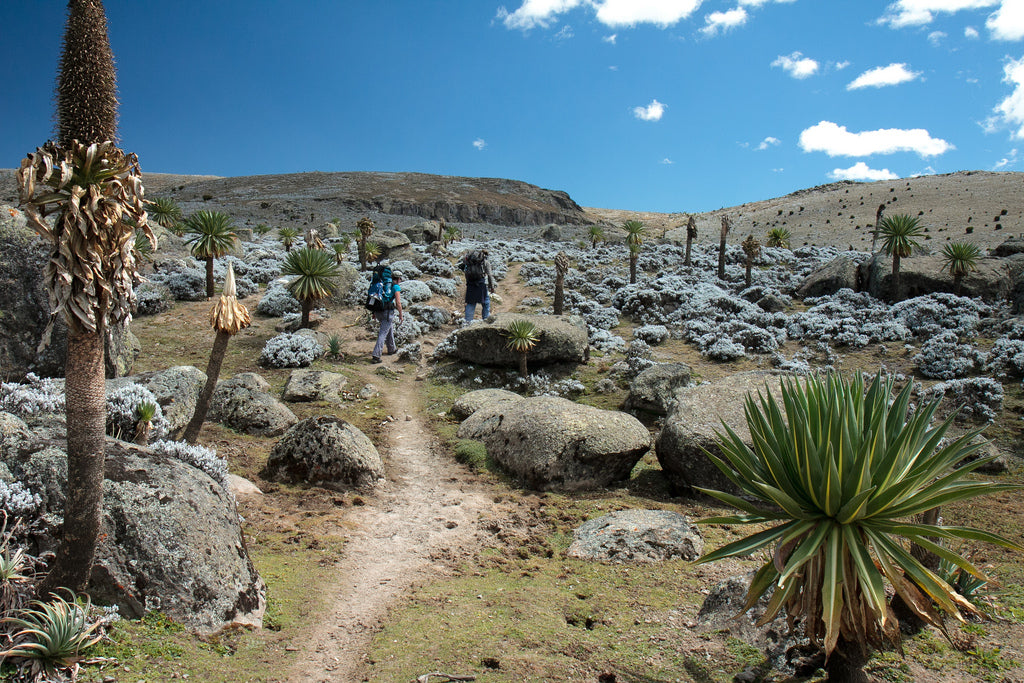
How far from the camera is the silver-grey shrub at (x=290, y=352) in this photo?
15567 millimetres

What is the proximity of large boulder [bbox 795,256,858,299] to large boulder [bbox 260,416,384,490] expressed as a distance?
25.1m

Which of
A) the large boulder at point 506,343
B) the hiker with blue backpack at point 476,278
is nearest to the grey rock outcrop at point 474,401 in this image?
the large boulder at point 506,343

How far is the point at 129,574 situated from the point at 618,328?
66.8 feet

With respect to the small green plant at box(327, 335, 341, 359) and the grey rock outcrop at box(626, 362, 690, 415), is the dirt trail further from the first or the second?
the small green plant at box(327, 335, 341, 359)

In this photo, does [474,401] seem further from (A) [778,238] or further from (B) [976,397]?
(A) [778,238]

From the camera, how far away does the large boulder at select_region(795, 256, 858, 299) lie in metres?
26.7

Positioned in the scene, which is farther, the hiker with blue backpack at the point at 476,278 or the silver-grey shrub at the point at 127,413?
the hiker with blue backpack at the point at 476,278

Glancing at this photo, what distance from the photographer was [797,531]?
3645 mm

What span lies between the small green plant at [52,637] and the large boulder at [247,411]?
6.71m

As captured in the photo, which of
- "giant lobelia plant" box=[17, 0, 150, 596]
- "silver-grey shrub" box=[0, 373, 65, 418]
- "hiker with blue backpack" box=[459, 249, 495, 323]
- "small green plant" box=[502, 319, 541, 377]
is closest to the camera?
"giant lobelia plant" box=[17, 0, 150, 596]

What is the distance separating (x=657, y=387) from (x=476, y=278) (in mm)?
7326

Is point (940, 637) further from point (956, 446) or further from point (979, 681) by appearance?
point (956, 446)

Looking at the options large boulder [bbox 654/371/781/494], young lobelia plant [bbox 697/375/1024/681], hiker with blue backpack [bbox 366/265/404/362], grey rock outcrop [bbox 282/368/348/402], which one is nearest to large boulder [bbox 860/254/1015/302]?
large boulder [bbox 654/371/781/494]

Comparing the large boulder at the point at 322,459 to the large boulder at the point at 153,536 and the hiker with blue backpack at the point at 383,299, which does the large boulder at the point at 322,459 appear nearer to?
the large boulder at the point at 153,536
